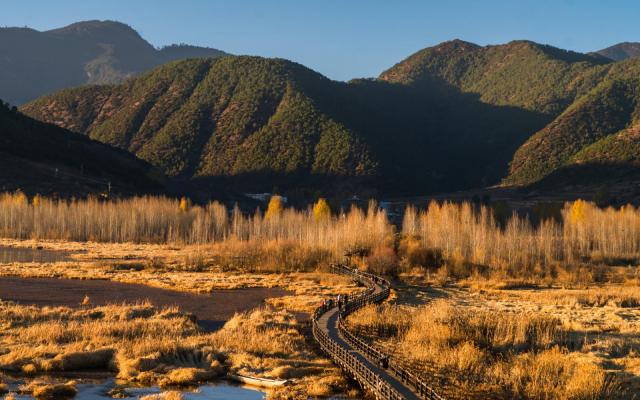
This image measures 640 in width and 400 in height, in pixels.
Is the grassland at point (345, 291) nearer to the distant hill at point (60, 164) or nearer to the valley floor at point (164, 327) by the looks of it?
the valley floor at point (164, 327)

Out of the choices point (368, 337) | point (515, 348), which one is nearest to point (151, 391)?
point (368, 337)

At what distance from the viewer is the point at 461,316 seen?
1543 inches

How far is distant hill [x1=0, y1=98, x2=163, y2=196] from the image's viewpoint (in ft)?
461

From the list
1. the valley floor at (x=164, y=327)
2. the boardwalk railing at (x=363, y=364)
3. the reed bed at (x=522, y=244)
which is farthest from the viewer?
the reed bed at (x=522, y=244)

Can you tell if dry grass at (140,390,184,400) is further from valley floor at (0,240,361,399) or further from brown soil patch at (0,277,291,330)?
brown soil patch at (0,277,291,330)

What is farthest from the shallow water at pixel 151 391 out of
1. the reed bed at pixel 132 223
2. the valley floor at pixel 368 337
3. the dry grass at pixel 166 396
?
the reed bed at pixel 132 223

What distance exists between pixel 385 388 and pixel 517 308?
2826 cm

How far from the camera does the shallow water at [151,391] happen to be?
2530 cm

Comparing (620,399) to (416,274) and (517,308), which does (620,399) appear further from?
(416,274)

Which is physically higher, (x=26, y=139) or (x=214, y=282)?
(x=26, y=139)

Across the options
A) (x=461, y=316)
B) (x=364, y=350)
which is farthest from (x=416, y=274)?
(x=364, y=350)

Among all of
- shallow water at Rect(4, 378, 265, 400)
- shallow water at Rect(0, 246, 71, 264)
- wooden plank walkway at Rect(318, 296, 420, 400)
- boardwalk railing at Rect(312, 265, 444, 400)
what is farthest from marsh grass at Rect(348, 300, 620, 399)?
shallow water at Rect(0, 246, 71, 264)

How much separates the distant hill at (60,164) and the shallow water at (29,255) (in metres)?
48.1

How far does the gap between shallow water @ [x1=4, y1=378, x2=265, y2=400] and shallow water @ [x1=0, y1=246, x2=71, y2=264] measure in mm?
52565
